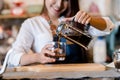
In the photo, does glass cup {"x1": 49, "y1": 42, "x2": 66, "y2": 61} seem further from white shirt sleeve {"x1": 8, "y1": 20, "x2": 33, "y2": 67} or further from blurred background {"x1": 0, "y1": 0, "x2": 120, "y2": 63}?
Answer: blurred background {"x1": 0, "y1": 0, "x2": 120, "y2": 63}

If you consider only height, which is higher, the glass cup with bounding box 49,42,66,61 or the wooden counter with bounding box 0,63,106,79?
the glass cup with bounding box 49,42,66,61

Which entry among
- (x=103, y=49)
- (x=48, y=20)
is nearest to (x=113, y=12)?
(x=103, y=49)

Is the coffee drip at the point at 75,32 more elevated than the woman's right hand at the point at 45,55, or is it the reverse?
the coffee drip at the point at 75,32

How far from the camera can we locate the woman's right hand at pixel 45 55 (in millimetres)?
1175

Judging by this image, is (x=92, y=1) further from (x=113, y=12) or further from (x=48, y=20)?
(x=48, y=20)

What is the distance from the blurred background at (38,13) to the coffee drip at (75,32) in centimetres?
152

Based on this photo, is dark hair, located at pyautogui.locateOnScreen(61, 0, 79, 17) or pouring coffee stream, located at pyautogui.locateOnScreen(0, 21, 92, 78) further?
dark hair, located at pyautogui.locateOnScreen(61, 0, 79, 17)

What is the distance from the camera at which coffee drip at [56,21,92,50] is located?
1.08 m

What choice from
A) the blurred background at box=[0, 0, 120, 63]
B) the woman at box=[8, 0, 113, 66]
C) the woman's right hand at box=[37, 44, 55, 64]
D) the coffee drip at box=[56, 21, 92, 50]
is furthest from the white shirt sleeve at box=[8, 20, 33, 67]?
the blurred background at box=[0, 0, 120, 63]

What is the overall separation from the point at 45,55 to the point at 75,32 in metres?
0.18

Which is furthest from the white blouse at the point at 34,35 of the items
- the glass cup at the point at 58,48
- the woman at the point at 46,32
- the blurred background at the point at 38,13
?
the blurred background at the point at 38,13

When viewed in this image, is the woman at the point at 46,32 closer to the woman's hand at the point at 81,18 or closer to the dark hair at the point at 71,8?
the dark hair at the point at 71,8

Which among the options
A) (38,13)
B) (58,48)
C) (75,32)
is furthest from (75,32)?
(38,13)

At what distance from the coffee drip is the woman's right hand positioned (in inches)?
3.3
